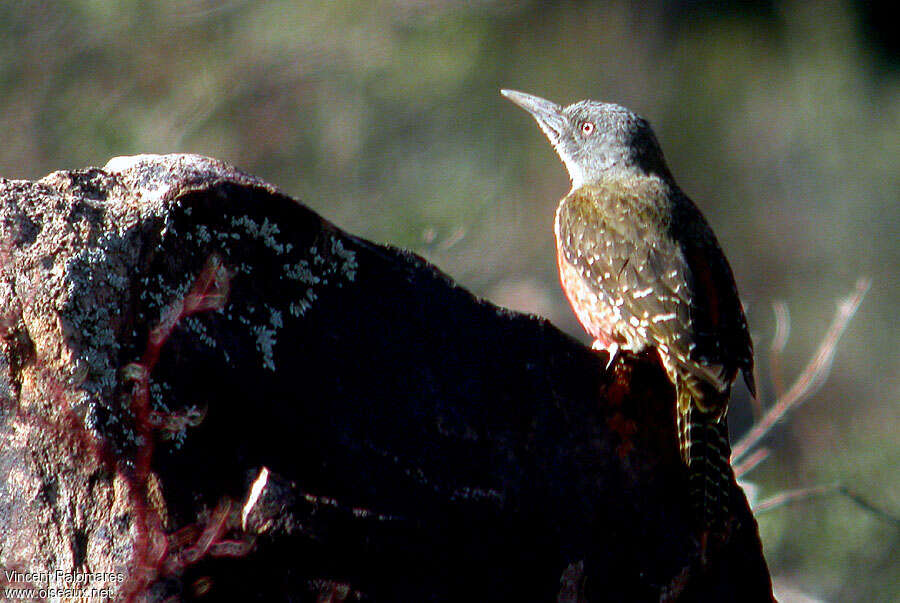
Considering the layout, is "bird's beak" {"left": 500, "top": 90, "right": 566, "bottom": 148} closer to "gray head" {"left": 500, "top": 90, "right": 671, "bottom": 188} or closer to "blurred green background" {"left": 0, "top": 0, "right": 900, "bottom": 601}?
"gray head" {"left": 500, "top": 90, "right": 671, "bottom": 188}

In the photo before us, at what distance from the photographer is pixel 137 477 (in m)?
2.86

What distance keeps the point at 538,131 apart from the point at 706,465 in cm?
774

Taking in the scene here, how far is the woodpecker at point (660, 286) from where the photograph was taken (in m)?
3.89

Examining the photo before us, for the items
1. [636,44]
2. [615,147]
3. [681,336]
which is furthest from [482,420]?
[636,44]

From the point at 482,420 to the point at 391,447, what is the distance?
0.35 m

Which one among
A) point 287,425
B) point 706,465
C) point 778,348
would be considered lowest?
point 778,348

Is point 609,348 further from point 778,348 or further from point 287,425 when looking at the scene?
point 778,348

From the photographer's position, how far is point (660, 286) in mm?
4453

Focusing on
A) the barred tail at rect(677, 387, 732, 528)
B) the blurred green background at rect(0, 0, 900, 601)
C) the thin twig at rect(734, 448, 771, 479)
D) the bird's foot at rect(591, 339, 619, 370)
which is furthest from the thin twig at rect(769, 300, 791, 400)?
the barred tail at rect(677, 387, 732, 528)

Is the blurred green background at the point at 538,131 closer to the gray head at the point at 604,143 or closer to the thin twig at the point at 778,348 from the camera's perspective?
the thin twig at the point at 778,348

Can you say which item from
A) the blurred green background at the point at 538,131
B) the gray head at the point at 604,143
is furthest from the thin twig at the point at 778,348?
the gray head at the point at 604,143

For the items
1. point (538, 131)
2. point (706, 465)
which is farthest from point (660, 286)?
point (538, 131)

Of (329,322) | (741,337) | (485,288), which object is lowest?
(485,288)

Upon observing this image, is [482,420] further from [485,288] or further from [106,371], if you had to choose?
[485,288]
